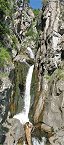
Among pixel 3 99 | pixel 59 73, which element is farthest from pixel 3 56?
pixel 59 73

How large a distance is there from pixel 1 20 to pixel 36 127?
9.14 metres

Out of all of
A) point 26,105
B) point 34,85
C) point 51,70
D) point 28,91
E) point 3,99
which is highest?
point 51,70

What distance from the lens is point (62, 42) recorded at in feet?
105

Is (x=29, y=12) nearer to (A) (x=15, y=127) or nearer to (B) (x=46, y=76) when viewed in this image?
(B) (x=46, y=76)

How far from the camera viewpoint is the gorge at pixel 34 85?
24.8m

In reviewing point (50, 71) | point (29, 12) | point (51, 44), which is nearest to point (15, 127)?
point (50, 71)

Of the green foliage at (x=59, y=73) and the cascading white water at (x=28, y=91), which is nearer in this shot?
the green foliage at (x=59, y=73)

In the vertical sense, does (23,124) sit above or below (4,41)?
below

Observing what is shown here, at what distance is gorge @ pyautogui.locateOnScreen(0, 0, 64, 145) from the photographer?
2478 cm

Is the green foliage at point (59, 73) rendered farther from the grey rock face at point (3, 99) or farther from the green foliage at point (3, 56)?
the grey rock face at point (3, 99)

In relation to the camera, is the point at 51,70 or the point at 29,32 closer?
the point at 51,70

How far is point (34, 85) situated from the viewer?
30.9 metres

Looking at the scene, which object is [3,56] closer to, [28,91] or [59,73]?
[59,73]

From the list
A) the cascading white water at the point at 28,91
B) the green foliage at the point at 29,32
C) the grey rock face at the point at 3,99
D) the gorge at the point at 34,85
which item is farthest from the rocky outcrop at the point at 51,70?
the green foliage at the point at 29,32
